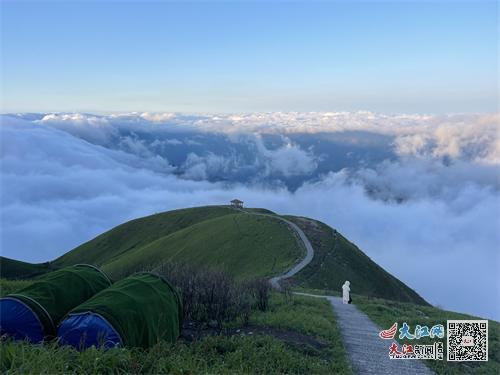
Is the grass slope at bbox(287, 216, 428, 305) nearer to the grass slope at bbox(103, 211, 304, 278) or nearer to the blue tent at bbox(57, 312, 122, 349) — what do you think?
the grass slope at bbox(103, 211, 304, 278)

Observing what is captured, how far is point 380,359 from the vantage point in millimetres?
12594

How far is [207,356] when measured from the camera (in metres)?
9.67

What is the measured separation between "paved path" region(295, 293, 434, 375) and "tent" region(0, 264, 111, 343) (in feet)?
24.9

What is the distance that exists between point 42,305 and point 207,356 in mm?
4193

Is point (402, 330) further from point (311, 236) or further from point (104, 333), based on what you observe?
point (311, 236)

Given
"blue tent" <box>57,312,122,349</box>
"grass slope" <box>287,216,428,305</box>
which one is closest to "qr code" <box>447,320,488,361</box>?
"blue tent" <box>57,312,122,349</box>

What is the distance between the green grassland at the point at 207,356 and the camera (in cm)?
694

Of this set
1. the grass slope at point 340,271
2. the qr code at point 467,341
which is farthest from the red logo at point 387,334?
the grass slope at point 340,271

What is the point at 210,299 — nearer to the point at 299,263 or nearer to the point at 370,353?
the point at 370,353

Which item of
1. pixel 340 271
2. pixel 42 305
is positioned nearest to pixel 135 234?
pixel 340 271

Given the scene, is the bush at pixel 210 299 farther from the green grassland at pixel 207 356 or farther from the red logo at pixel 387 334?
the red logo at pixel 387 334

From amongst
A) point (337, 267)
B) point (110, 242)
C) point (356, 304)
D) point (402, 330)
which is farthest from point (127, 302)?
point (110, 242)

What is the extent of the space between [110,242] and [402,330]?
4146 inches

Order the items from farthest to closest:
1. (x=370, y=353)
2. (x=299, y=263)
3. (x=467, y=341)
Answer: (x=299, y=263), (x=467, y=341), (x=370, y=353)
